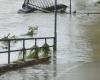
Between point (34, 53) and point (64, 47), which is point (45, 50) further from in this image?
point (64, 47)

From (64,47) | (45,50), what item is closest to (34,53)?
(45,50)

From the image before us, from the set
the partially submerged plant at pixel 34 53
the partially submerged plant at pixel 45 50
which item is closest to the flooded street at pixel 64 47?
the partially submerged plant at pixel 45 50

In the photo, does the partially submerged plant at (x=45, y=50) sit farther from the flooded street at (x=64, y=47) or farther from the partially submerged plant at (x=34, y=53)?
the partially submerged plant at (x=34, y=53)

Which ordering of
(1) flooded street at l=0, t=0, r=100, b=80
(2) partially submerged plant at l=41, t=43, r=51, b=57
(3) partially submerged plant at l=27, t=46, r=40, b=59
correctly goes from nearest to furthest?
(1) flooded street at l=0, t=0, r=100, b=80 < (3) partially submerged plant at l=27, t=46, r=40, b=59 < (2) partially submerged plant at l=41, t=43, r=51, b=57

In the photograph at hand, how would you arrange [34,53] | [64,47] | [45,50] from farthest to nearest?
[64,47]
[45,50]
[34,53]

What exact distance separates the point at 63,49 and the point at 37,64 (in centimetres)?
559

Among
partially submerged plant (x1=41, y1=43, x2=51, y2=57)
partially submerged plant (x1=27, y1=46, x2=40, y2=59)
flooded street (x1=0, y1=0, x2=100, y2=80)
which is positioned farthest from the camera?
partially submerged plant (x1=41, y1=43, x2=51, y2=57)

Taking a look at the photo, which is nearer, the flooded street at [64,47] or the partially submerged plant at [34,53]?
the flooded street at [64,47]

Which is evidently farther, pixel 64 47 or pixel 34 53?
pixel 64 47

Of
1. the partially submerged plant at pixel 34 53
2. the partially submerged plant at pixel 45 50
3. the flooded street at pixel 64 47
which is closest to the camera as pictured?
the flooded street at pixel 64 47

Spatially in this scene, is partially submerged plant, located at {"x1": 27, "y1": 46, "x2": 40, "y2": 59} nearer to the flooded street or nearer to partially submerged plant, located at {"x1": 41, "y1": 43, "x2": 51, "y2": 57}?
partially submerged plant, located at {"x1": 41, "y1": 43, "x2": 51, "y2": 57}

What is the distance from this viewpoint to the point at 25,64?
16.8 m

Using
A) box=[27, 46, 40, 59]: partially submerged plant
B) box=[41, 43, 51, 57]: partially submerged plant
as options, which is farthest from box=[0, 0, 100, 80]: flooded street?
box=[27, 46, 40, 59]: partially submerged plant

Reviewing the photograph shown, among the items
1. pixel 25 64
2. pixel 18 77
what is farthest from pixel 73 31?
pixel 18 77
